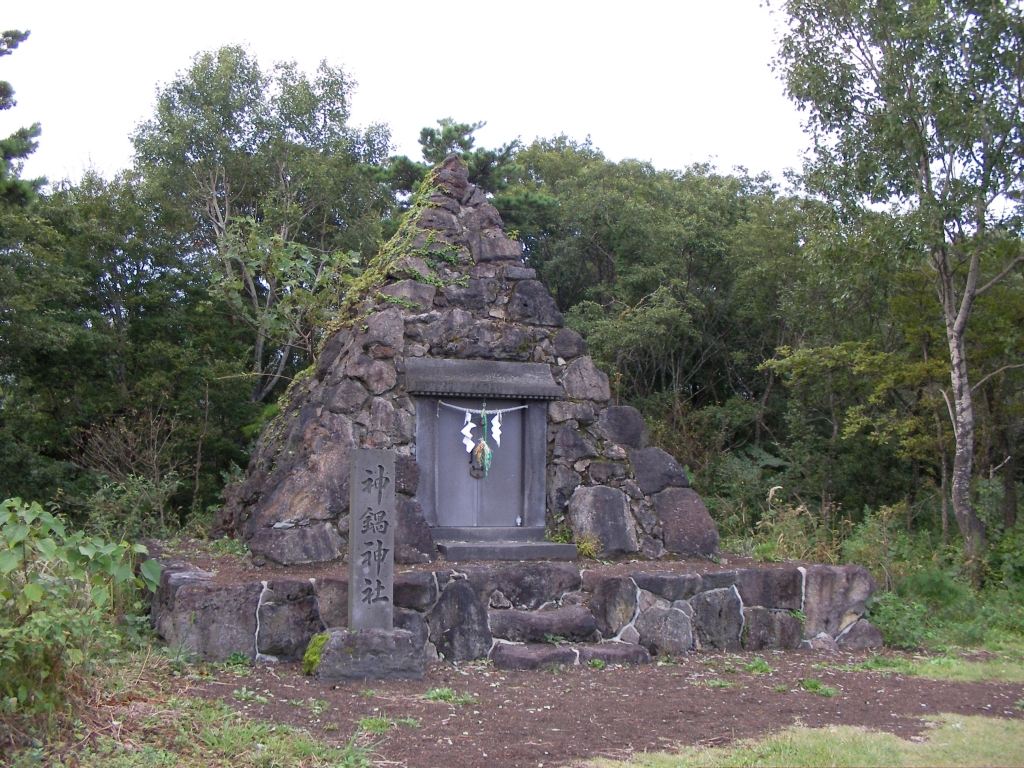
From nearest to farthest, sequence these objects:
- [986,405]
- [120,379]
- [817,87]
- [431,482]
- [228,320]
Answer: [431,482]
[817,87]
[986,405]
[120,379]
[228,320]

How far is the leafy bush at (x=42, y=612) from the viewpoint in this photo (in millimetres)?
4145

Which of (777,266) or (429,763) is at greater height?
(777,266)

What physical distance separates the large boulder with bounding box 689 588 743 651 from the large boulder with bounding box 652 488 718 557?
36.0 inches

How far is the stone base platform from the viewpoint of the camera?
657cm

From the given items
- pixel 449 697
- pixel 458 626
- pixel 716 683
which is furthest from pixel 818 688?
pixel 458 626

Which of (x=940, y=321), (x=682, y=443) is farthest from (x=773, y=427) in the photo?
(x=940, y=321)

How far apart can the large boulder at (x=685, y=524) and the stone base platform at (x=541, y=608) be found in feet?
1.10

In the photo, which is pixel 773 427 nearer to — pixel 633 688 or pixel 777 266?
pixel 777 266

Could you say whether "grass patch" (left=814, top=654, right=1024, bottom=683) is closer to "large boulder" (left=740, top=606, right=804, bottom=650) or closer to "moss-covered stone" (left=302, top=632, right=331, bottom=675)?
"large boulder" (left=740, top=606, right=804, bottom=650)

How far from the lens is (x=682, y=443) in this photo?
16844 millimetres

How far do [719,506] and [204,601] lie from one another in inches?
400

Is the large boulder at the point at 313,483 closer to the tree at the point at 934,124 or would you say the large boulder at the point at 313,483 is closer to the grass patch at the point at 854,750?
the grass patch at the point at 854,750

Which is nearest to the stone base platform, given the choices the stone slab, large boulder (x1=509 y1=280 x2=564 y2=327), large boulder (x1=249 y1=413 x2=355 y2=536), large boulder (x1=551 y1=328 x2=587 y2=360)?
large boulder (x1=249 y1=413 x2=355 y2=536)

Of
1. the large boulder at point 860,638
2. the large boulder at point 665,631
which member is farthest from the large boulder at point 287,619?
the large boulder at point 860,638
